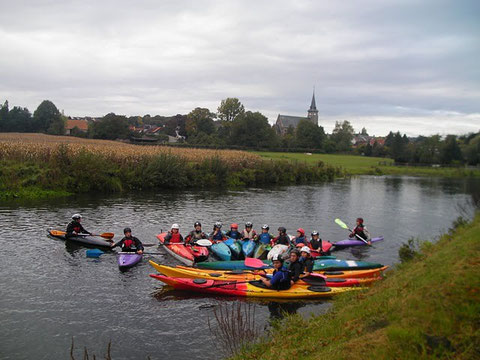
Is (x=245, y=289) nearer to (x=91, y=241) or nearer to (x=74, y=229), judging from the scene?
(x=91, y=241)

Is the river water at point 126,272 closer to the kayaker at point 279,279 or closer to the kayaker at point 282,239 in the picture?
the kayaker at point 279,279

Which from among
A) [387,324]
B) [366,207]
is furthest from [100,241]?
[366,207]

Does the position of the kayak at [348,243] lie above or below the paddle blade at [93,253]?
above

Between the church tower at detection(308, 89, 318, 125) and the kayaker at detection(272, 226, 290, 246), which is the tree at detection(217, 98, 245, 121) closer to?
the church tower at detection(308, 89, 318, 125)

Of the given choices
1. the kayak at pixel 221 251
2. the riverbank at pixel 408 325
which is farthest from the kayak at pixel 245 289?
the kayak at pixel 221 251

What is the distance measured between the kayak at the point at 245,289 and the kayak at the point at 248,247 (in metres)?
3.24

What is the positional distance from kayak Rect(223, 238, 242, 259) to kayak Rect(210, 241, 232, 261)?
162 millimetres

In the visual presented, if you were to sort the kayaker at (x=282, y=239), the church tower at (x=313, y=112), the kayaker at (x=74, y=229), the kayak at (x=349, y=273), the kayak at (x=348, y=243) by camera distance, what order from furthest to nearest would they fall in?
the church tower at (x=313, y=112), the kayak at (x=348, y=243), the kayaker at (x=74, y=229), the kayaker at (x=282, y=239), the kayak at (x=349, y=273)

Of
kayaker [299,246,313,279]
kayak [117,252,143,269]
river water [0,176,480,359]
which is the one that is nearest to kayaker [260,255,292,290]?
river water [0,176,480,359]

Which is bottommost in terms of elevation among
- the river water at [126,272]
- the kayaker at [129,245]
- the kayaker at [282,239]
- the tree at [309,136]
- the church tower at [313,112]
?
the river water at [126,272]

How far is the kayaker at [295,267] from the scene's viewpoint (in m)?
11.4

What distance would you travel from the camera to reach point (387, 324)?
6.18 metres

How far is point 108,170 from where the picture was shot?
2981 centimetres

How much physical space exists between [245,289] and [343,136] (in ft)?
331
